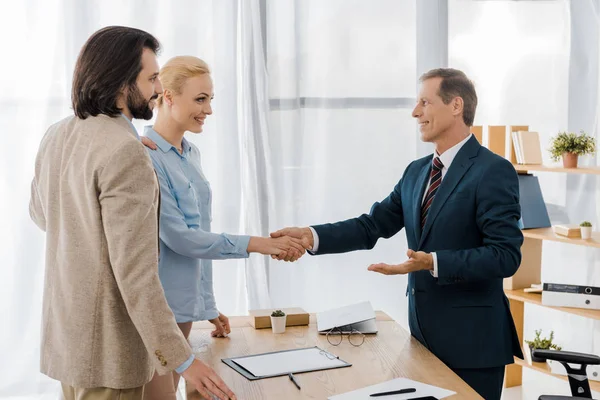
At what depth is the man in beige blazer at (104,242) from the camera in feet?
5.38

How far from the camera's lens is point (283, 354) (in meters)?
2.38

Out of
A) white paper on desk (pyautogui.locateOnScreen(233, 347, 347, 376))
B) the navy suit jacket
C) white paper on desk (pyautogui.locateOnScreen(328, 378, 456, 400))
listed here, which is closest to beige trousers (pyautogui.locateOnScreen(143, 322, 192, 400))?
white paper on desk (pyautogui.locateOnScreen(233, 347, 347, 376))

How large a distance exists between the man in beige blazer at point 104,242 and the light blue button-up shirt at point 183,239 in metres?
0.66

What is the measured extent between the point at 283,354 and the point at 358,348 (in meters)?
0.27

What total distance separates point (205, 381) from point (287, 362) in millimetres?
476

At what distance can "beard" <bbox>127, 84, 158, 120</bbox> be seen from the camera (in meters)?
1.79

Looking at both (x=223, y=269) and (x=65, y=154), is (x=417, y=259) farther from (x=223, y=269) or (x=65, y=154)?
(x=223, y=269)

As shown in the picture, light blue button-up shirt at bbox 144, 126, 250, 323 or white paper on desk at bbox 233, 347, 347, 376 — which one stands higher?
light blue button-up shirt at bbox 144, 126, 250, 323

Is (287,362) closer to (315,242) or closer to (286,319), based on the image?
(286,319)

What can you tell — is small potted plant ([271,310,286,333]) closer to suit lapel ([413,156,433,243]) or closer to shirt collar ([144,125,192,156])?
suit lapel ([413,156,433,243])

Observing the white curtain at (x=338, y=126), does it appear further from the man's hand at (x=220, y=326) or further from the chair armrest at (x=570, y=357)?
the chair armrest at (x=570, y=357)

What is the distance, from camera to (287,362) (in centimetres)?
229

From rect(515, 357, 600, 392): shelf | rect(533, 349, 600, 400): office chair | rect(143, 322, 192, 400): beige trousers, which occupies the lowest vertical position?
rect(515, 357, 600, 392): shelf

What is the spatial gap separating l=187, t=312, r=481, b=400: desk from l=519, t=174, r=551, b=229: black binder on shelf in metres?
1.68
